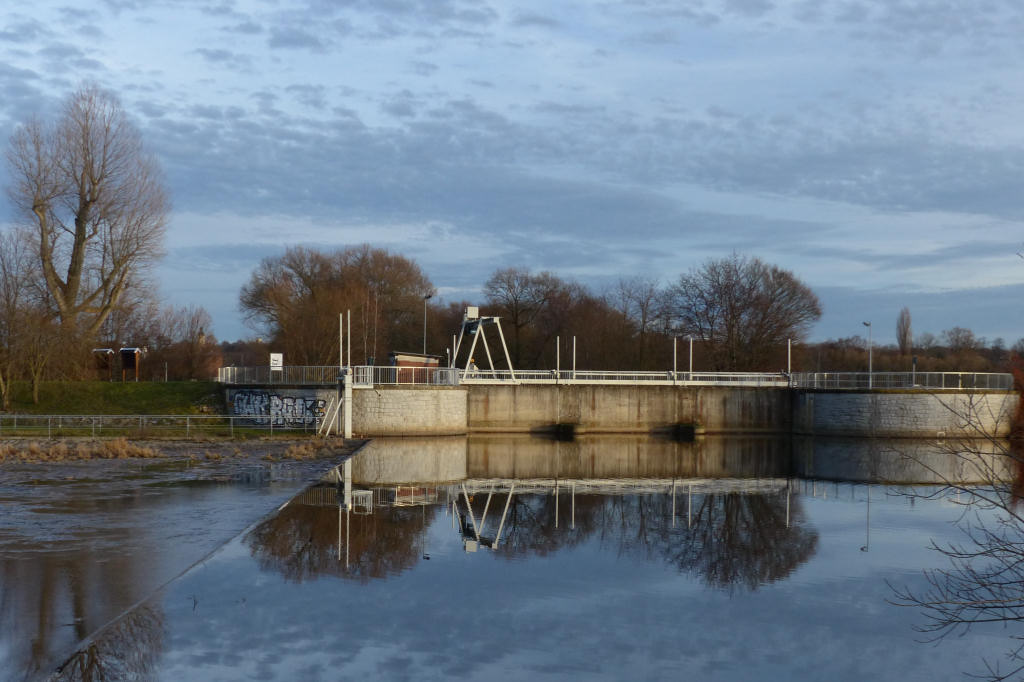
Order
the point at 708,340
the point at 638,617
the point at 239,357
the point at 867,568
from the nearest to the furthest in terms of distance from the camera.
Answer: the point at 638,617
the point at 867,568
the point at 708,340
the point at 239,357

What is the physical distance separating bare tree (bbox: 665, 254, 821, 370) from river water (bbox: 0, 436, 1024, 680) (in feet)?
130

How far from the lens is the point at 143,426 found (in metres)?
39.3

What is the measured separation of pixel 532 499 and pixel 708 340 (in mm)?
45071

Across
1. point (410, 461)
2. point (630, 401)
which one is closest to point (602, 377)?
point (630, 401)

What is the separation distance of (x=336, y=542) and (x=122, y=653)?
7.09 m

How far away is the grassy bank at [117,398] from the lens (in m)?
50.0

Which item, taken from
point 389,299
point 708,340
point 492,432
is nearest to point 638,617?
point 492,432

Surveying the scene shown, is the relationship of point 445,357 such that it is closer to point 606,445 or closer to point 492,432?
point 492,432

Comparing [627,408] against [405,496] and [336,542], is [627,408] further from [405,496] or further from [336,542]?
[336,542]

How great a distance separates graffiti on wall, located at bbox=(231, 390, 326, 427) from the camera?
44188mm

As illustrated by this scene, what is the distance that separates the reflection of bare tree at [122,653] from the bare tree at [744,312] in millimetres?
57957

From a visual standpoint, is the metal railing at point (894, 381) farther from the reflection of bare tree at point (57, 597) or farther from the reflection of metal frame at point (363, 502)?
the reflection of bare tree at point (57, 597)

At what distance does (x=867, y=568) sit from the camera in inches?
623

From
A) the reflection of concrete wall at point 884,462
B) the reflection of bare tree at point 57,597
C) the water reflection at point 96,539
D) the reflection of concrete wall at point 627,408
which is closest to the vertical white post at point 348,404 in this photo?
the reflection of concrete wall at point 627,408
